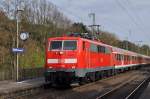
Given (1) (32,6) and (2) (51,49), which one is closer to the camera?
(2) (51,49)

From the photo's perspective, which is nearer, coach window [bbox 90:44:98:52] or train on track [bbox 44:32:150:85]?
train on track [bbox 44:32:150:85]

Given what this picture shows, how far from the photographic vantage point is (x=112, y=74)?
4125cm

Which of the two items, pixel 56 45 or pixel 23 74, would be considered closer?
pixel 56 45

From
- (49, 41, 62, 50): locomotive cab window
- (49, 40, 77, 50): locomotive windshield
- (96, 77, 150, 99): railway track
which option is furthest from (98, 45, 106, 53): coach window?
(49, 41, 62, 50): locomotive cab window

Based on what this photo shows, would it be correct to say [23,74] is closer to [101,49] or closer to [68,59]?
[101,49]

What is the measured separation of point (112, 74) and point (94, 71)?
38.7 feet

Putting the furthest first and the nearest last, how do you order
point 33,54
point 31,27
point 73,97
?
1. point 31,27
2. point 33,54
3. point 73,97

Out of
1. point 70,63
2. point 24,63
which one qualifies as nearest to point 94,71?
point 70,63

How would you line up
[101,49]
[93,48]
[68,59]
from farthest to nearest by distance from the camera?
[101,49]
[93,48]
[68,59]

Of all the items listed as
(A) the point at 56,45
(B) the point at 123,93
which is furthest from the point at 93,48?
(B) the point at 123,93

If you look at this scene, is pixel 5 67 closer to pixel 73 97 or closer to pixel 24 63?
pixel 24 63

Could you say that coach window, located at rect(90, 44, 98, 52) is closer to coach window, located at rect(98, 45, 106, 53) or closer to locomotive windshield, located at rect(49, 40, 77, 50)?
coach window, located at rect(98, 45, 106, 53)

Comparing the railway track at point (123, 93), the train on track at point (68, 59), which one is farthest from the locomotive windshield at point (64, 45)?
the railway track at point (123, 93)

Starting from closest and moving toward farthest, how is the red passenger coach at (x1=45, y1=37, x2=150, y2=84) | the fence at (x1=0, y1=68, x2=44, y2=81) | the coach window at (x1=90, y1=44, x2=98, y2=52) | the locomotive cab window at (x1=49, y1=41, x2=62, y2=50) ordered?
the red passenger coach at (x1=45, y1=37, x2=150, y2=84), the locomotive cab window at (x1=49, y1=41, x2=62, y2=50), the coach window at (x1=90, y1=44, x2=98, y2=52), the fence at (x1=0, y1=68, x2=44, y2=81)
